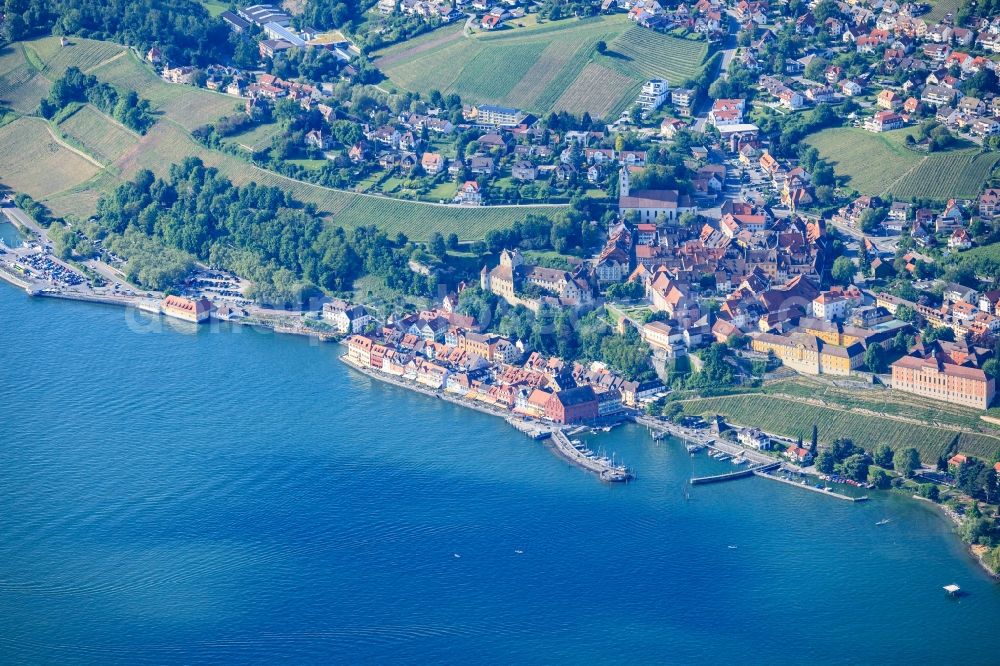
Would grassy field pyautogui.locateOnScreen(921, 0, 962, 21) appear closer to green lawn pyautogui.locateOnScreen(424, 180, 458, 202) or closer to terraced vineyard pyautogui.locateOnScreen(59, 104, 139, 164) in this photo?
green lawn pyautogui.locateOnScreen(424, 180, 458, 202)

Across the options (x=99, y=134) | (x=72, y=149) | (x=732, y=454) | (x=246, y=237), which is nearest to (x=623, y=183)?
(x=246, y=237)

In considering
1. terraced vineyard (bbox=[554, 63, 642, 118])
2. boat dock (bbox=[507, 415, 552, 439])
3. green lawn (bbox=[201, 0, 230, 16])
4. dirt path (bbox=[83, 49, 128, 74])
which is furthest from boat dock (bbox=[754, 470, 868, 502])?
green lawn (bbox=[201, 0, 230, 16])

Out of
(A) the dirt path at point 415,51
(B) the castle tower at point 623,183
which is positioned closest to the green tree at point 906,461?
(B) the castle tower at point 623,183

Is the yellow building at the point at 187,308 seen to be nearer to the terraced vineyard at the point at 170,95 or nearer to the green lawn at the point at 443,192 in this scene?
the green lawn at the point at 443,192

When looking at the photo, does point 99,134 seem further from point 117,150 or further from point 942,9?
point 942,9

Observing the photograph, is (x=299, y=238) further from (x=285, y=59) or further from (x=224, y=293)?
(x=285, y=59)

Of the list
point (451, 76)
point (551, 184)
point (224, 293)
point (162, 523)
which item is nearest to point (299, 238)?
point (224, 293)
